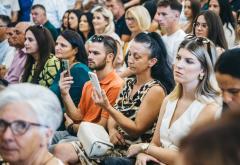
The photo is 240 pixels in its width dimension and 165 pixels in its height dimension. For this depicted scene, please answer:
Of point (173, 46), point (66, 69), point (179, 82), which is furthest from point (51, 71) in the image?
point (179, 82)

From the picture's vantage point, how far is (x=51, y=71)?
4.37 m

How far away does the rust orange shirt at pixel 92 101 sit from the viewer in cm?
363

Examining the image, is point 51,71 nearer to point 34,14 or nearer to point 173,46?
point 173,46

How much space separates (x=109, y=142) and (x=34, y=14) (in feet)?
13.7

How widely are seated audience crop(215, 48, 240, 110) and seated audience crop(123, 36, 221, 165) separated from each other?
51cm

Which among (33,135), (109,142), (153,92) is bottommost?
(109,142)

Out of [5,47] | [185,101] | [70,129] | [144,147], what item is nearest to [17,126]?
[144,147]

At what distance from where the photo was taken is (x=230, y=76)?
7.18ft

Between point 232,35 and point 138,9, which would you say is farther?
point 138,9

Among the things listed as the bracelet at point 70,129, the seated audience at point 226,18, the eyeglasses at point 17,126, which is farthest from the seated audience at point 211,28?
the eyeglasses at point 17,126

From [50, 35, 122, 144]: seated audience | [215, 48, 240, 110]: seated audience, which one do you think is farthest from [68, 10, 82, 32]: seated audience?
[215, 48, 240, 110]: seated audience

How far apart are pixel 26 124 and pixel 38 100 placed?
103 mm

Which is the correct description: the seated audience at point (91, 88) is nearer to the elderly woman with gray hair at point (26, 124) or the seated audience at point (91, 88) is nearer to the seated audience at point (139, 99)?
the seated audience at point (139, 99)

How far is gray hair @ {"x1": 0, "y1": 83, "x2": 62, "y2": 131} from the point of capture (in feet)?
6.14
